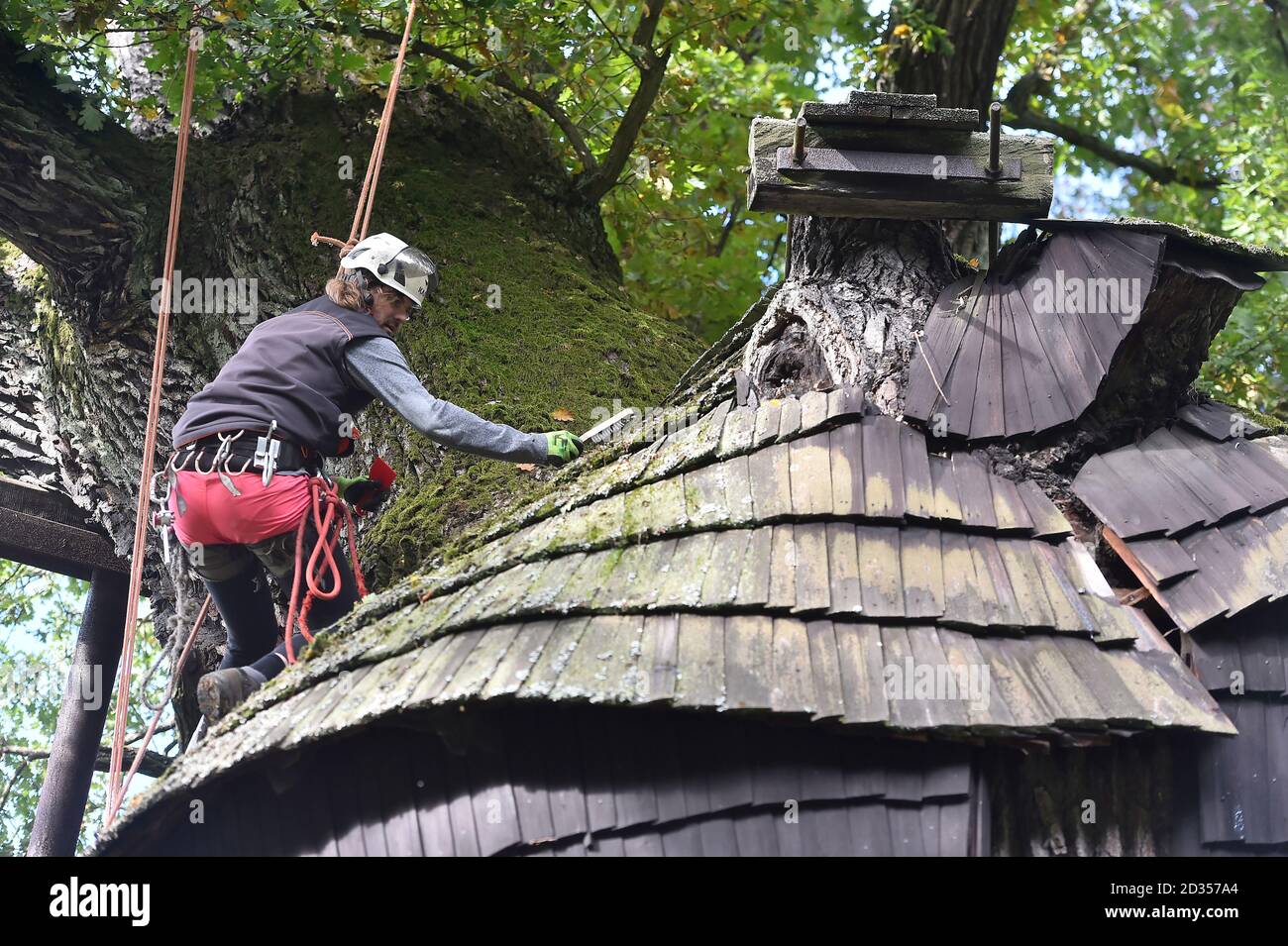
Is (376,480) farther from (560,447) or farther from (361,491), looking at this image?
(560,447)

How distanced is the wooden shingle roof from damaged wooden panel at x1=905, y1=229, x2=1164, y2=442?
0.19m

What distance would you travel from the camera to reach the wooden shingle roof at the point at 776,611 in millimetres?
3689

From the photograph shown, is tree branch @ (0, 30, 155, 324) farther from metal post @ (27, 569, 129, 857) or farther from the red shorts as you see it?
the red shorts

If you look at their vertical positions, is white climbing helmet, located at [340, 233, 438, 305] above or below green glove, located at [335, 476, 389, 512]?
above

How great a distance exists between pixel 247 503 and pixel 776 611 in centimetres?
211

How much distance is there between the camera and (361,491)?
5762 mm

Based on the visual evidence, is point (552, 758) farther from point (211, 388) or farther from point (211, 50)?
point (211, 50)

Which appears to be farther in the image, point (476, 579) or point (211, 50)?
point (211, 50)

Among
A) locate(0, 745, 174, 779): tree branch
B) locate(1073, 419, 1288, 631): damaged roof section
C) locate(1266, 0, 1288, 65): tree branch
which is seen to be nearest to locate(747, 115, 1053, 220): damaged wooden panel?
locate(1073, 419, 1288, 631): damaged roof section

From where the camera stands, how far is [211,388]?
17.2 feet

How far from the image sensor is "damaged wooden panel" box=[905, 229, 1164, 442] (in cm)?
452

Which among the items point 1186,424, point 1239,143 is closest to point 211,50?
point 1186,424

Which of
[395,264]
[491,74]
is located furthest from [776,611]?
[491,74]

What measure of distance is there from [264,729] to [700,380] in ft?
6.73
